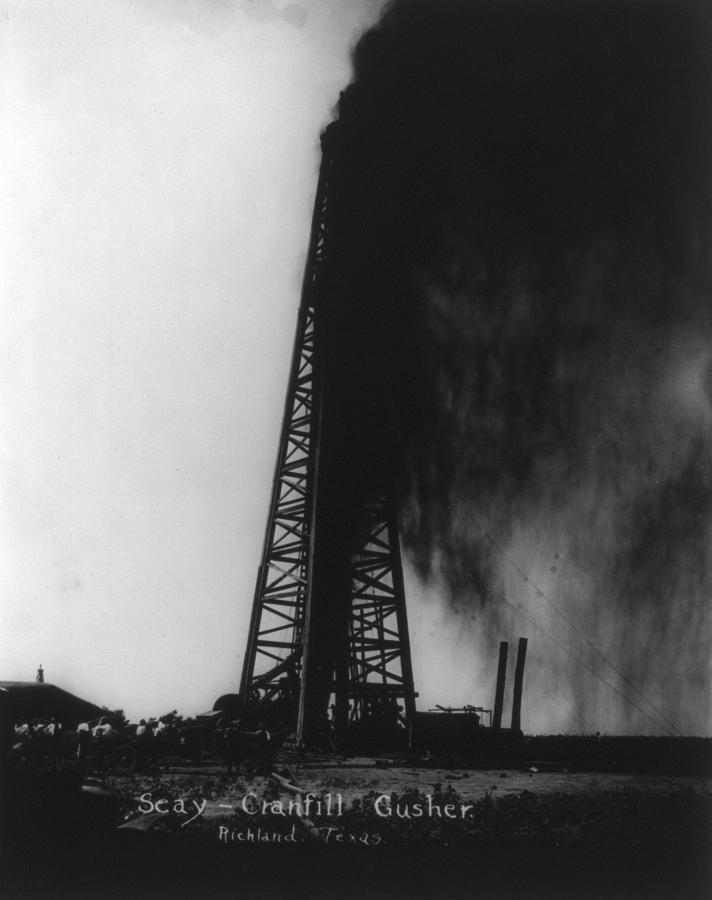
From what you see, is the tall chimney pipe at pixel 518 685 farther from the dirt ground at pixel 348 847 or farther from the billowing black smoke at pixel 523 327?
the dirt ground at pixel 348 847

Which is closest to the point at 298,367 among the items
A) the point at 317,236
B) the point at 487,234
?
the point at 317,236

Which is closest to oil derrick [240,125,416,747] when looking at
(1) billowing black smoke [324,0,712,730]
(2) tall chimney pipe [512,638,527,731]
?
(1) billowing black smoke [324,0,712,730]

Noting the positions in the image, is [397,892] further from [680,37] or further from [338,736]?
[680,37]

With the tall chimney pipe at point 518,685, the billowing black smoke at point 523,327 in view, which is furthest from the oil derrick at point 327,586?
the tall chimney pipe at point 518,685

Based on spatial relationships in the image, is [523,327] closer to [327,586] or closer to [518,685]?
[327,586]

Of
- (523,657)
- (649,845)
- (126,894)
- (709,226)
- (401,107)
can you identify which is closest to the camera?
(126,894)

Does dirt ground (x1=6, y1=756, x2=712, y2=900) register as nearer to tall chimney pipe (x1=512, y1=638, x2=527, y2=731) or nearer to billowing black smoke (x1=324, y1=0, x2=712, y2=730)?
billowing black smoke (x1=324, y1=0, x2=712, y2=730)
